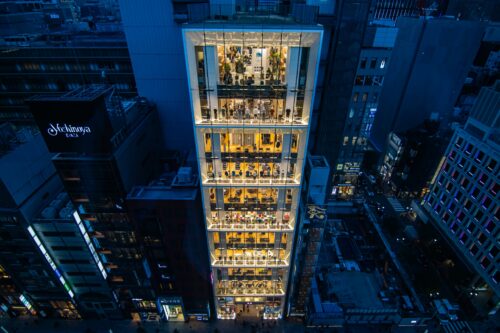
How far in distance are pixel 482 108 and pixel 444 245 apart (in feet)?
108

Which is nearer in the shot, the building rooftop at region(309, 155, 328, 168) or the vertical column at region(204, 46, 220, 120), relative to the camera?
the vertical column at region(204, 46, 220, 120)

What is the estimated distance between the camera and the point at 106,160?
3634cm

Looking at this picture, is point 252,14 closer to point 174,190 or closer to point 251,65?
point 251,65

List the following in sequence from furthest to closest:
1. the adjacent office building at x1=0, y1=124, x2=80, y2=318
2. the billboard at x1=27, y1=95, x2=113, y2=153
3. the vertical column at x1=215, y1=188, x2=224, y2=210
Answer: the adjacent office building at x1=0, y1=124, x2=80, y2=318, the vertical column at x1=215, y1=188, x2=224, y2=210, the billboard at x1=27, y1=95, x2=113, y2=153

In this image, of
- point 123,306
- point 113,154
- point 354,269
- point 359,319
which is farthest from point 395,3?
point 123,306

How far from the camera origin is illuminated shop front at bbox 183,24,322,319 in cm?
2922

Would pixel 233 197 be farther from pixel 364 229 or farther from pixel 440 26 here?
pixel 440 26

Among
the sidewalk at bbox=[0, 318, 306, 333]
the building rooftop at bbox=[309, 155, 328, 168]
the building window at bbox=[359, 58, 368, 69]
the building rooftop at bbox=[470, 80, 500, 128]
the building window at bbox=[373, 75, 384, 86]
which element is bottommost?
the sidewalk at bbox=[0, 318, 306, 333]

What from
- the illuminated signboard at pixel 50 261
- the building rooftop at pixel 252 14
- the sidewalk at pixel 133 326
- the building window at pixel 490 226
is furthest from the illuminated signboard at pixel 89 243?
the building window at pixel 490 226

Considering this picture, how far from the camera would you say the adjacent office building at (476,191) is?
52.7m

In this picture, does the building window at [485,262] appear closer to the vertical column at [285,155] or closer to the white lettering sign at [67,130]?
the vertical column at [285,155]

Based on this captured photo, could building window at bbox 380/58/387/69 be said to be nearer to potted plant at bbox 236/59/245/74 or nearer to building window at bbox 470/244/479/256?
building window at bbox 470/244/479/256

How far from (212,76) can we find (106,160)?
19.1 meters

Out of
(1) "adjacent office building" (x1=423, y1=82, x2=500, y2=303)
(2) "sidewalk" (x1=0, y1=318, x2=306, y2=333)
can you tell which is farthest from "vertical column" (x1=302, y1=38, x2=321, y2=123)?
(1) "adjacent office building" (x1=423, y1=82, x2=500, y2=303)
